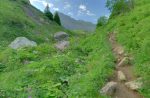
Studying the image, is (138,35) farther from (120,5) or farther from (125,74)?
(120,5)

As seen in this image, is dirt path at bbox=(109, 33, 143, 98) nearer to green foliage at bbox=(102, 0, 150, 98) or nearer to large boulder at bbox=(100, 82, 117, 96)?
large boulder at bbox=(100, 82, 117, 96)

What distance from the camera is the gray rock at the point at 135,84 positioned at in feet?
45.0

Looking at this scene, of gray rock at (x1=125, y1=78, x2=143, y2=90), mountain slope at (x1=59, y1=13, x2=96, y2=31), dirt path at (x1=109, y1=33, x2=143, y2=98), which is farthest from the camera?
mountain slope at (x1=59, y1=13, x2=96, y2=31)

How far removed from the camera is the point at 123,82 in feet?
47.6

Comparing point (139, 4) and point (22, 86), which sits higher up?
point (139, 4)

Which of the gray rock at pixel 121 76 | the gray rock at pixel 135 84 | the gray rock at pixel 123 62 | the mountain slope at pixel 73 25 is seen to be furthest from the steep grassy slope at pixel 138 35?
the mountain slope at pixel 73 25

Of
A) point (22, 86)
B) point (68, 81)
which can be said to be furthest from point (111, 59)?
point (22, 86)

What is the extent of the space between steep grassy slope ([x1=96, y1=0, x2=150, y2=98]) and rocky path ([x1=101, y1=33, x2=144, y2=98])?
0.95ft

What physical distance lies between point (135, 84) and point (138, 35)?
528cm

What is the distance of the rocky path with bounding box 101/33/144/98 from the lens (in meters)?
13.3

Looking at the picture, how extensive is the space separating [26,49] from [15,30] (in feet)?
54.8

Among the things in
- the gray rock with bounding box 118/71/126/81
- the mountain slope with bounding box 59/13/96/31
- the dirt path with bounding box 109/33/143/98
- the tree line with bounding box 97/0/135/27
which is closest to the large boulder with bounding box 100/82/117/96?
the dirt path with bounding box 109/33/143/98

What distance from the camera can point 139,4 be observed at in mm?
25312

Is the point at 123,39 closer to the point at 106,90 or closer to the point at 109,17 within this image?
the point at 106,90
